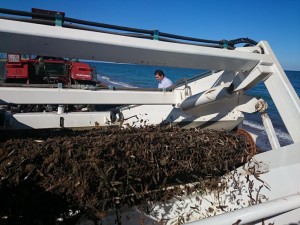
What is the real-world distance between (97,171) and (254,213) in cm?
106

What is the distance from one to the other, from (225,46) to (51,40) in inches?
73.2

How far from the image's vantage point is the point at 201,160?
230 cm

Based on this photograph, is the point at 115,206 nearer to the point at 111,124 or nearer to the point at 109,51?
the point at 109,51

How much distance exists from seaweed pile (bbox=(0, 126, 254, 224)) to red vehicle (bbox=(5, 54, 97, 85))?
18.3ft

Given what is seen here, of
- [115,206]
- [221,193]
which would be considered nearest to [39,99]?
[115,206]

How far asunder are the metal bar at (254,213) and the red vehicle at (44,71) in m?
6.62

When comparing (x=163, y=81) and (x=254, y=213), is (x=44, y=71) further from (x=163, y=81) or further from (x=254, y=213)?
(x=254, y=213)

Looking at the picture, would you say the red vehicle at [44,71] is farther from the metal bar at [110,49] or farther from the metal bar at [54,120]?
the metal bar at [110,49]

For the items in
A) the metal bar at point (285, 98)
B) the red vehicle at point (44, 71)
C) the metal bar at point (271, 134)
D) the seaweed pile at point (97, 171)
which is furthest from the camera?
the red vehicle at point (44, 71)

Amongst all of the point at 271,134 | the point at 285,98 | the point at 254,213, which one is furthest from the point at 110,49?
the point at 271,134

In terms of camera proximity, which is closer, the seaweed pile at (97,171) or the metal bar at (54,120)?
the seaweed pile at (97,171)

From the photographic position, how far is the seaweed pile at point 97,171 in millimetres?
1723

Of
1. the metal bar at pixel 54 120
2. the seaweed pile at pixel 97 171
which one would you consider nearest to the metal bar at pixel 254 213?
the seaweed pile at pixel 97 171

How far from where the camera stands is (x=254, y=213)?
4.10ft
